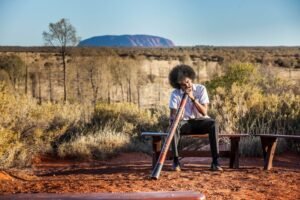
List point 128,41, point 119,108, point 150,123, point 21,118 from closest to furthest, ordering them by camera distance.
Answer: point 21,118 < point 150,123 < point 119,108 < point 128,41

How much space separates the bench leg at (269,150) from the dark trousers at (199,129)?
827 millimetres

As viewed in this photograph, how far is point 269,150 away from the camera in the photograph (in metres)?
7.85

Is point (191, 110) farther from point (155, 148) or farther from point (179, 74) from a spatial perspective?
point (155, 148)

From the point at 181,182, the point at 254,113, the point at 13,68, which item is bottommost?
the point at 181,182

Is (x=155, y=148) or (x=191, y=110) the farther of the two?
(x=155, y=148)

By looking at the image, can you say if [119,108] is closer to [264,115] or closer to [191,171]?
[264,115]

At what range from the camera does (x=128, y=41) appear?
137m

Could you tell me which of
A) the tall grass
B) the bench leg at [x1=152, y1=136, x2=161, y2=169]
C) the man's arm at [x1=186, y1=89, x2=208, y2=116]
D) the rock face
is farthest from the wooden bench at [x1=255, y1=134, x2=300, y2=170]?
the rock face

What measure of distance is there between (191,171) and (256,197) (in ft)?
6.56

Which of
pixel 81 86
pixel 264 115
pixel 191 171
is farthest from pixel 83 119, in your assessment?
pixel 81 86

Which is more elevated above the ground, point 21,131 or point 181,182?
point 21,131

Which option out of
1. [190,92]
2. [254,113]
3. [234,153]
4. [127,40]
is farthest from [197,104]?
[127,40]

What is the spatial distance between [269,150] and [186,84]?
1656mm

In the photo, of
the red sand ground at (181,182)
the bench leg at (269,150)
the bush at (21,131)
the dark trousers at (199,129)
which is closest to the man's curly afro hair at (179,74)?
the dark trousers at (199,129)
